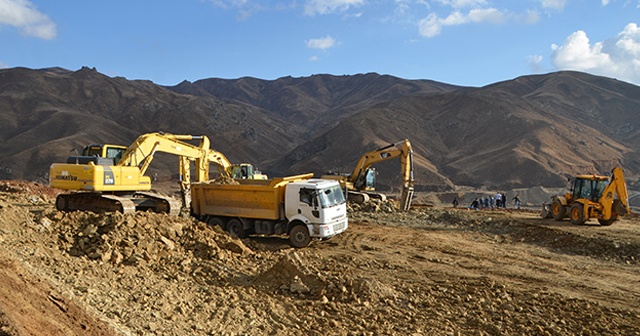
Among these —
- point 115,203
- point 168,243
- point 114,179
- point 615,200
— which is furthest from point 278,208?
point 615,200

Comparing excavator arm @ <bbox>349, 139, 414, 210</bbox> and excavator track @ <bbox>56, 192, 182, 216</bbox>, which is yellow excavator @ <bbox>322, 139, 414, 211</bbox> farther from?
excavator track @ <bbox>56, 192, 182, 216</bbox>

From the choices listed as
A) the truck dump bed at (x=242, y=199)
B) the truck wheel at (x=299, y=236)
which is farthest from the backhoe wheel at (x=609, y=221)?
the truck wheel at (x=299, y=236)

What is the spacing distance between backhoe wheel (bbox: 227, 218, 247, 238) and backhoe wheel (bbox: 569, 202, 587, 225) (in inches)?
527

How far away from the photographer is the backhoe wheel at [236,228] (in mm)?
14013

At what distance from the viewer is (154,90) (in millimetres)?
84625

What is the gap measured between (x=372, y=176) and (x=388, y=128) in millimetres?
37220

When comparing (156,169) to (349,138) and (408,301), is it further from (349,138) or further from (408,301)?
(408,301)

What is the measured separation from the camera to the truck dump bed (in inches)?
530

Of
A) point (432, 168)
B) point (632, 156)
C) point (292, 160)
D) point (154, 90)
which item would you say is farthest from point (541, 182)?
point (154, 90)

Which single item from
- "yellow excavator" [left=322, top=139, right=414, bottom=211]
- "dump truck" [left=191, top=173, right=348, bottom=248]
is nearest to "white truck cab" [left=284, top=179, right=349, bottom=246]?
"dump truck" [left=191, top=173, right=348, bottom=248]

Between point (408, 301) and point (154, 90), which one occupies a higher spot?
point (154, 90)

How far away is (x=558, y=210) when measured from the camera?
65.5 ft

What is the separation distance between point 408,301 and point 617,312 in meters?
3.76

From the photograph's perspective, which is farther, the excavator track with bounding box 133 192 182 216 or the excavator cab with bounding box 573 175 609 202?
the excavator cab with bounding box 573 175 609 202
